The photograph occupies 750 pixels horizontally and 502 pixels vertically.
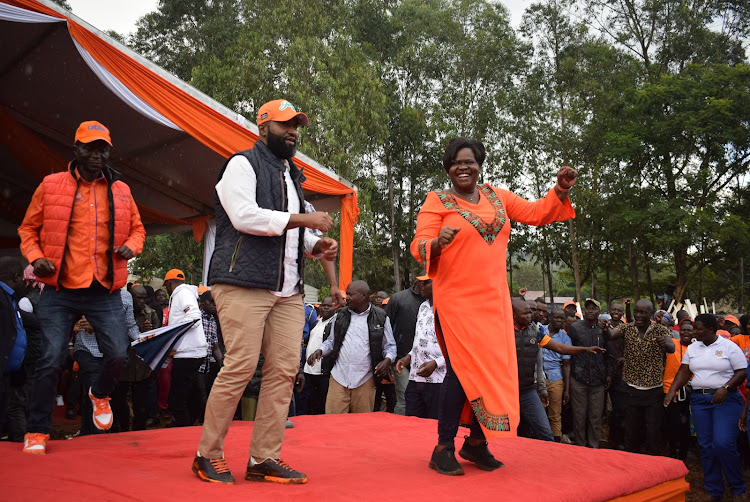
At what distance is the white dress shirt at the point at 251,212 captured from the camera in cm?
322

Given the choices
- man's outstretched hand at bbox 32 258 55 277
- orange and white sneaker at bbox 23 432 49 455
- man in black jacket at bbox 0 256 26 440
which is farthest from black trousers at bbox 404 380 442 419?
man's outstretched hand at bbox 32 258 55 277

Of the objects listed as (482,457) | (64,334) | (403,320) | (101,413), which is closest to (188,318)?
(403,320)

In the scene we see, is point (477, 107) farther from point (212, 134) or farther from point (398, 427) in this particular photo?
point (398, 427)

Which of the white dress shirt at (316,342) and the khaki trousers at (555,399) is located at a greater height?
the white dress shirt at (316,342)

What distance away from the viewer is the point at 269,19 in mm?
25859

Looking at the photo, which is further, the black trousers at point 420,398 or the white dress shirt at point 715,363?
the black trousers at point 420,398

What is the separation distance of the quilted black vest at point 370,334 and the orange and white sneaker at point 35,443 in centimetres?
354

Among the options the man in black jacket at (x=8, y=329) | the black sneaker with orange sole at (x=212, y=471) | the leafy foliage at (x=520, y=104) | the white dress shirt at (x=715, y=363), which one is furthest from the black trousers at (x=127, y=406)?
the leafy foliage at (x=520, y=104)

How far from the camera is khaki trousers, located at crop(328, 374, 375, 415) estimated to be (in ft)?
23.7

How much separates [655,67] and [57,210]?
29.8 metres

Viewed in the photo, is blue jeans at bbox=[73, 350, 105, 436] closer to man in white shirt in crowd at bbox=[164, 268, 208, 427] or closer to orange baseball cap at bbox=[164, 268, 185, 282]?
man in white shirt in crowd at bbox=[164, 268, 208, 427]

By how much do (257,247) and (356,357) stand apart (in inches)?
158

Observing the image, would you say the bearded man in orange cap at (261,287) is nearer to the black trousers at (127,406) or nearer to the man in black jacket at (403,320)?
the man in black jacket at (403,320)

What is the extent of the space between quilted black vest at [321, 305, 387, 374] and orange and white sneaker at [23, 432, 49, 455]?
354 cm
